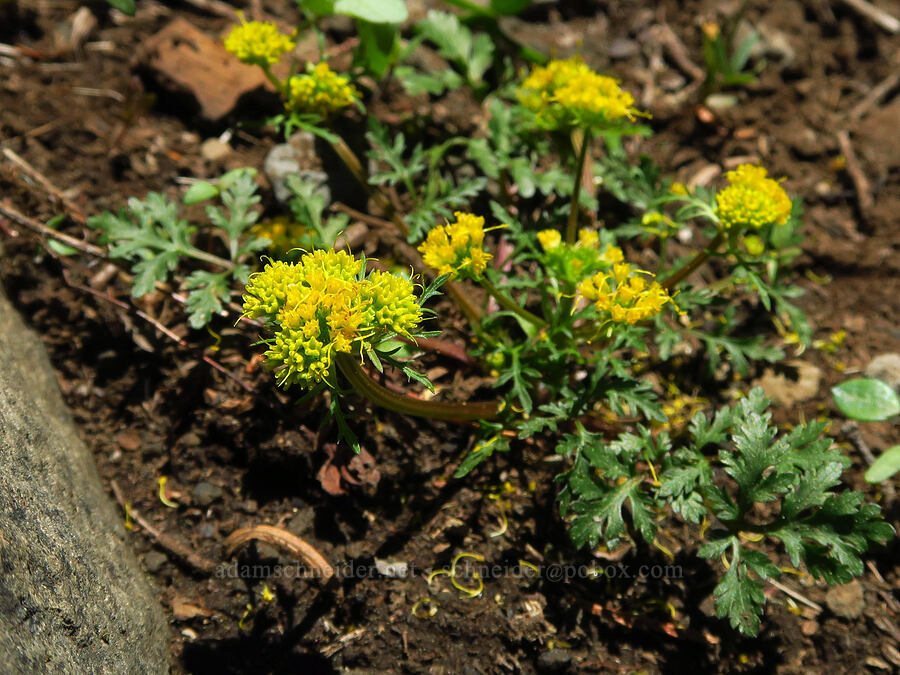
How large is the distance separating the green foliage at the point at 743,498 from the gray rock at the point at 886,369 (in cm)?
90

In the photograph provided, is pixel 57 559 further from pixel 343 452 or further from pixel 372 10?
pixel 372 10

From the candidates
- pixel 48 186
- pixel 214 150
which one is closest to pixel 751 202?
pixel 214 150

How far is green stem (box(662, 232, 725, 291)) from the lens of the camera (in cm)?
308

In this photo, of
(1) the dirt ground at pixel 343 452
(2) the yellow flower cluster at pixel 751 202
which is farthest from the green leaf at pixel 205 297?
(2) the yellow flower cluster at pixel 751 202

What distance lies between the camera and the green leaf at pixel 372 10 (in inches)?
130

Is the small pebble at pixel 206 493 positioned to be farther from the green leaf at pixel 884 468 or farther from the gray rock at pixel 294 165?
the green leaf at pixel 884 468

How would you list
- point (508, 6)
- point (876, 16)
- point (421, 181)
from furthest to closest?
1. point (876, 16)
2. point (508, 6)
3. point (421, 181)

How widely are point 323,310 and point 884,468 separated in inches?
98.1

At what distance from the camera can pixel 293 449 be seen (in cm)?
316

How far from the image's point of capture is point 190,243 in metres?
3.54

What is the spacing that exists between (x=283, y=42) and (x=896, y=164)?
11.8 feet

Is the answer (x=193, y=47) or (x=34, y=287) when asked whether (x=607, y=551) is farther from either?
(x=193, y=47)

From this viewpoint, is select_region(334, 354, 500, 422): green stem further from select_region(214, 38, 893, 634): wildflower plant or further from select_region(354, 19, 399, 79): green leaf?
select_region(354, 19, 399, 79): green leaf

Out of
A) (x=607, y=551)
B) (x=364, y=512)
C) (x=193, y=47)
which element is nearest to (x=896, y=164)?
(x=607, y=551)
